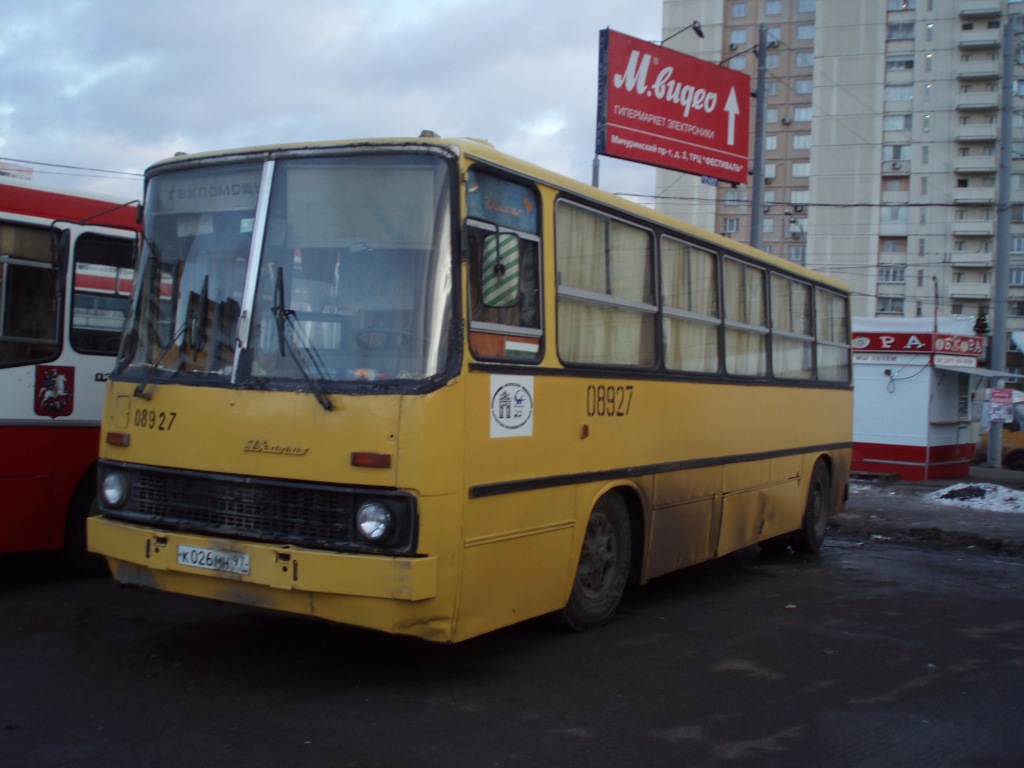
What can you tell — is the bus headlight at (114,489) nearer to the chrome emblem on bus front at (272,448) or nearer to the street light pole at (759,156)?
the chrome emblem on bus front at (272,448)

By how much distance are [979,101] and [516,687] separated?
7097 cm

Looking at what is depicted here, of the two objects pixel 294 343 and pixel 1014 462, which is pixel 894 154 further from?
pixel 294 343

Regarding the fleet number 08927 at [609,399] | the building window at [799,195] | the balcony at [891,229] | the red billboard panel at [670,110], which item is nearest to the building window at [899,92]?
the building window at [799,195]

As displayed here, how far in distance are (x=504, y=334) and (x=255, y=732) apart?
8.10 feet

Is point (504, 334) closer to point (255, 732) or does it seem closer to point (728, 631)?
point (255, 732)

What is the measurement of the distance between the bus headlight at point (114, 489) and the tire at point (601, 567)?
110 inches

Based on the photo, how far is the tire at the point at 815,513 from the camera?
39.4ft

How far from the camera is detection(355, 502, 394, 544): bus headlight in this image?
5613mm

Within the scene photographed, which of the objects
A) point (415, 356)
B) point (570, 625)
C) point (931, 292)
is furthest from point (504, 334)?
point (931, 292)

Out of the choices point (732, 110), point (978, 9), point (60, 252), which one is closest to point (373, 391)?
point (60, 252)

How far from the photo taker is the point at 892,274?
68.6 meters

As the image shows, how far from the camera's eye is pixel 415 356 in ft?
18.9

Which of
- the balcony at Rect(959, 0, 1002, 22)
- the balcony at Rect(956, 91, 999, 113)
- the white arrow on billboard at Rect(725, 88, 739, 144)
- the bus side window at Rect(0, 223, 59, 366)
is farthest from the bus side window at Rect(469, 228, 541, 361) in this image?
the balcony at Rect(959, 0, 1002, 22)

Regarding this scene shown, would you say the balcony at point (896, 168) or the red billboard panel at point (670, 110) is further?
the balcony at point (896, 168)
